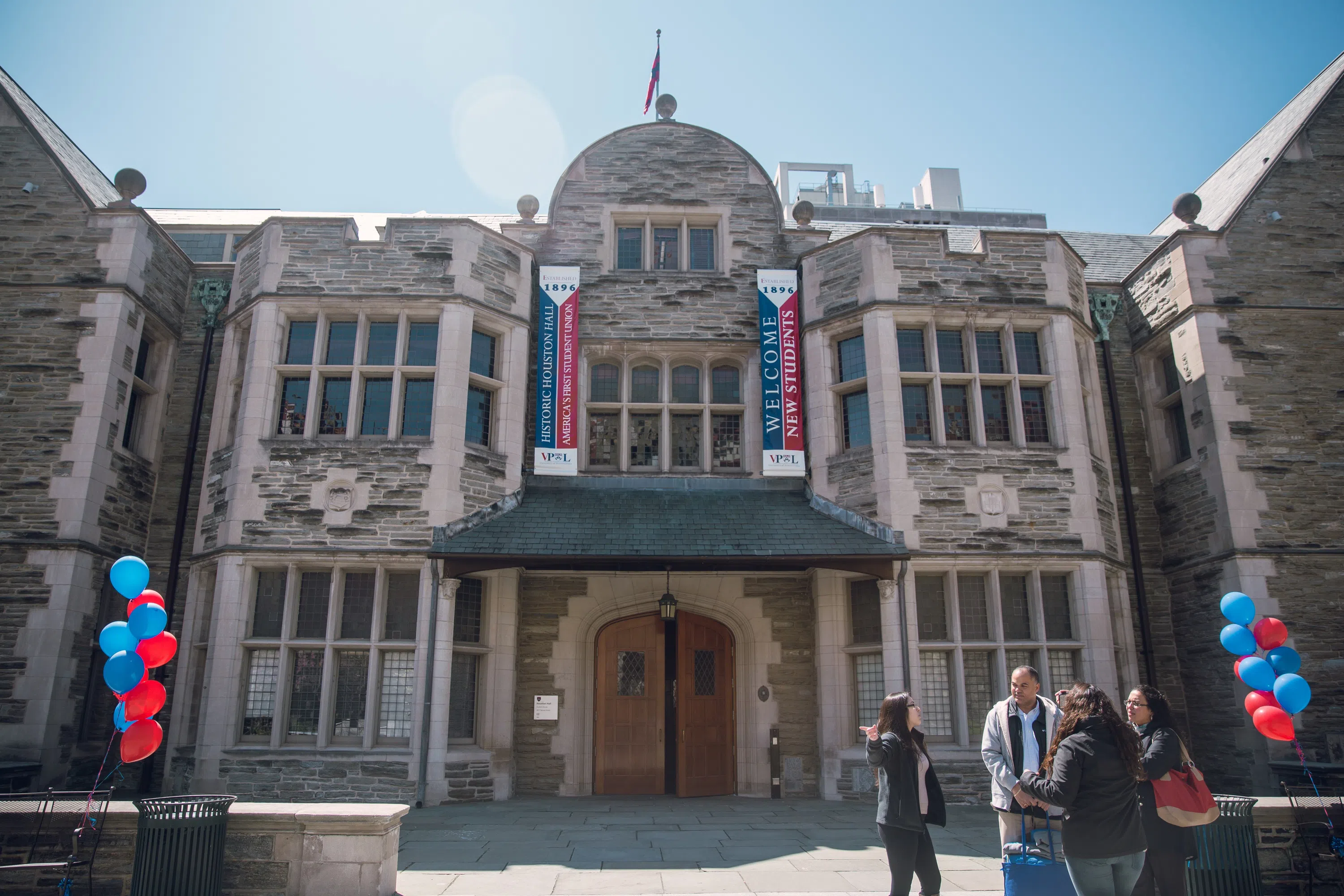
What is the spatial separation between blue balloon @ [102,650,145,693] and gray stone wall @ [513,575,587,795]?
5.33 meters

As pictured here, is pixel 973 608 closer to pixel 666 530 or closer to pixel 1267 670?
pixel 1267 670

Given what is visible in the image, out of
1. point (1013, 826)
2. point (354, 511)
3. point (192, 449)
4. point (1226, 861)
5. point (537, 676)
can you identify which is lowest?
point (1226, 861)

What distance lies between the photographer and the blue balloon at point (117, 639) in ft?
21.1

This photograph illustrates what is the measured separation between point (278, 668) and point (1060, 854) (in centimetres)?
872

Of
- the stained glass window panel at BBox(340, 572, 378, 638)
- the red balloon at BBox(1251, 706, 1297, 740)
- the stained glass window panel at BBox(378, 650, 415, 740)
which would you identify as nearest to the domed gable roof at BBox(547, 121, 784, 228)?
the stained glass window panel at BBox(340, 572, 378, 638)

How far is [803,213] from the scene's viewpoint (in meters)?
13.6

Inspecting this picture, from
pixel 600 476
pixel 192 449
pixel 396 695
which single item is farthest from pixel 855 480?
pixel 192 449

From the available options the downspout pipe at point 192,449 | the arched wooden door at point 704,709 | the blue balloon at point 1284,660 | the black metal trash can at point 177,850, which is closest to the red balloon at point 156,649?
the black metal trash can at point 177,850

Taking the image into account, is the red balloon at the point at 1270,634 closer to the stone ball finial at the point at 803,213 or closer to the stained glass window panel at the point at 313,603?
the stone ball finial at the point at 803,213

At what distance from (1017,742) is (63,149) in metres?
15.4

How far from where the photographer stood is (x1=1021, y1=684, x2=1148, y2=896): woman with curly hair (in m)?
4.37

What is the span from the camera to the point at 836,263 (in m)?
12.4

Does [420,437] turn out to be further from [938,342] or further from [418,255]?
[938,342]

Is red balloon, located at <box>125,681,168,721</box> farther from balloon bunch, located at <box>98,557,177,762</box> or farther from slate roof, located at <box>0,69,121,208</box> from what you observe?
slate roof, located at <box>0,69,121,208</box>
